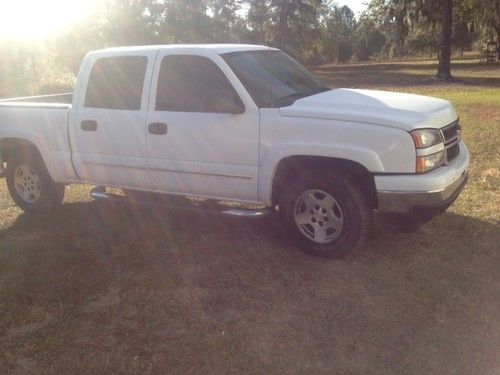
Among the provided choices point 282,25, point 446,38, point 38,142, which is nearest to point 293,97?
point 38,142

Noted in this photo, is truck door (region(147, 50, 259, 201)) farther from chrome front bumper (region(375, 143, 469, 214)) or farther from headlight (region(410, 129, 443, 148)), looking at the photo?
headlight (region(410, 129, 443, 148))

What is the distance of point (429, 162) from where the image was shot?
465 cm

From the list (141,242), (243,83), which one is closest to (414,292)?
(243,83)

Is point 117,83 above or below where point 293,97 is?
above

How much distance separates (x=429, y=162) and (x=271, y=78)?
1740 mm

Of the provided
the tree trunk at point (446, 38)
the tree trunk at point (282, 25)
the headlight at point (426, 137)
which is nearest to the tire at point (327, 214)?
the headlight at point (426, 137)

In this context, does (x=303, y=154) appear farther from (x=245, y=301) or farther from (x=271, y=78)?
(x=245, y=301)

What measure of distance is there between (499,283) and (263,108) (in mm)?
2425

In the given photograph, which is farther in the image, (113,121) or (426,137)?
(113,121)

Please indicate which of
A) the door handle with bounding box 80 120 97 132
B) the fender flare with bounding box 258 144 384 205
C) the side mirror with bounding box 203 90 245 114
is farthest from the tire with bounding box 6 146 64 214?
the fender flare with bounding box 258 144 384 205

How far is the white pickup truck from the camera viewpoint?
4.62 metres

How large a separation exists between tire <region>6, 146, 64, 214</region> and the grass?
503 mm

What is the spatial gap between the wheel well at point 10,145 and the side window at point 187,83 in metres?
2.02

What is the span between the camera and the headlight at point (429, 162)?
14.9 feet
